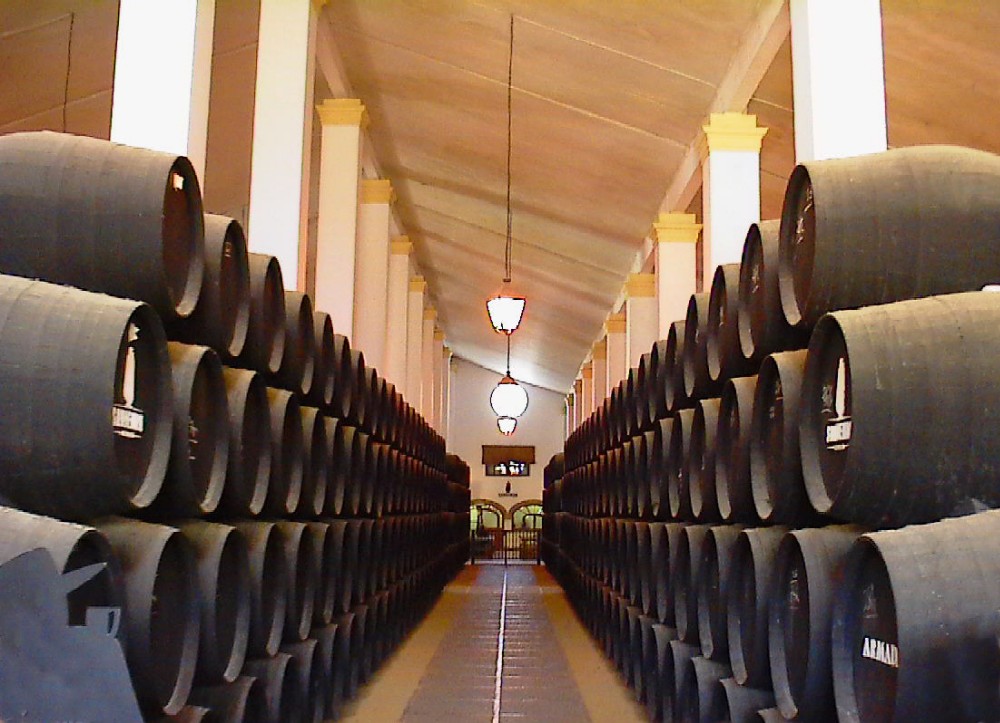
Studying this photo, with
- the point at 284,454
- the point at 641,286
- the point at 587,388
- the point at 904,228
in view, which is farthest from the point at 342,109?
the point at 587,388

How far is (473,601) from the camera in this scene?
11891 millimetres

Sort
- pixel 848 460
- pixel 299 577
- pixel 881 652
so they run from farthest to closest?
1. pixel 299 577
2. pixel 848 460
3. pixel 881 652

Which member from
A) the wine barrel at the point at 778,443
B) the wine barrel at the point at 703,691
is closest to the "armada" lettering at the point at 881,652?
the wine barrel at the point at 778,443

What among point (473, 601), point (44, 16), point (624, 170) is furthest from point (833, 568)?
point (473, 601)

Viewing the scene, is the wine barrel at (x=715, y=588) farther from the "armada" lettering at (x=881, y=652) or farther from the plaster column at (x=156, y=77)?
the plaster column at (x=156, y=77)

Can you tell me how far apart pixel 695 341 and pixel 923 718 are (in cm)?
266

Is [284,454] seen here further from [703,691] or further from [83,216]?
[703,691]

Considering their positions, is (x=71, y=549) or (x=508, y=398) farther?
(x=508, y=398)

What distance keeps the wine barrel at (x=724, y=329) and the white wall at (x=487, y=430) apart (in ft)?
81.4

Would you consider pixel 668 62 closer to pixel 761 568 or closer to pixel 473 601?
pixel 761 568

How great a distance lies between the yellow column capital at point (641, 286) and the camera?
13352 mm

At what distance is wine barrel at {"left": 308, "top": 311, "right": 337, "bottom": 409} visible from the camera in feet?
15.3

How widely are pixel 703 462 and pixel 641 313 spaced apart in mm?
9738

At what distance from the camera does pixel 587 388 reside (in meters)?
21.6
